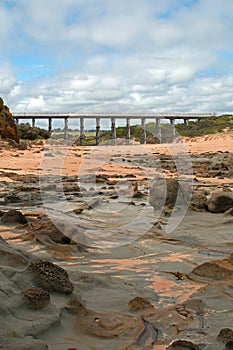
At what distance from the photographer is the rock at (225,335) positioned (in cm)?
274

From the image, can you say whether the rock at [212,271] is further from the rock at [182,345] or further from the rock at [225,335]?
the rock at [182,345]

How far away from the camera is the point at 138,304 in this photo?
336cm

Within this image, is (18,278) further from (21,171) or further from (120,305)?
(21,171)

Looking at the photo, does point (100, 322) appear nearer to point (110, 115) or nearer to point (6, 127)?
point (6, 127)

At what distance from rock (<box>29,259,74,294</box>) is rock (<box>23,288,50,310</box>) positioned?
0.23 meters

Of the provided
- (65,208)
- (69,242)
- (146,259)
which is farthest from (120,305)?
(65,208)

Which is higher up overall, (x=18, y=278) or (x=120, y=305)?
(x=18, y=278)

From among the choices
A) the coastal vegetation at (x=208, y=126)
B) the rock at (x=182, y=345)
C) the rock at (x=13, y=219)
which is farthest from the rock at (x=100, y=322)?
the coastal vegetation at (x=208, y=126)

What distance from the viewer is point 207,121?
180 ft

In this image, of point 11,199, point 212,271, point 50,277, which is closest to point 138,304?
point 50,277

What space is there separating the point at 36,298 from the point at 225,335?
1193mm

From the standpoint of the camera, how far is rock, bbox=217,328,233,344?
8.99 feet

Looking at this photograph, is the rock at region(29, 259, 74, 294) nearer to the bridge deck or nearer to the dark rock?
the dark rock

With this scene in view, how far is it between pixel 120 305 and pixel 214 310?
679mm
